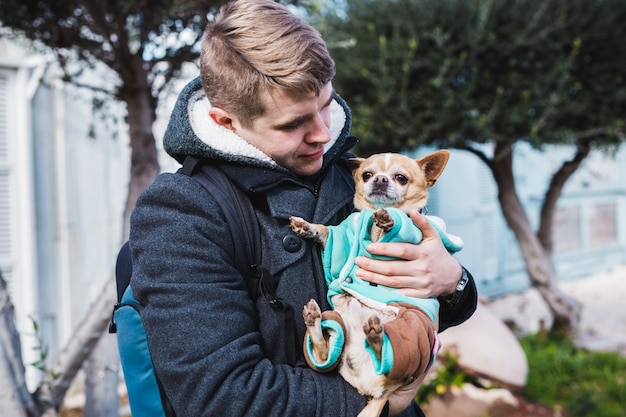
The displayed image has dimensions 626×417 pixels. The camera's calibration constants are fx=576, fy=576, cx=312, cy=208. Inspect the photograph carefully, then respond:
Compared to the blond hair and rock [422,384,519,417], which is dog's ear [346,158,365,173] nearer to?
the blond hair

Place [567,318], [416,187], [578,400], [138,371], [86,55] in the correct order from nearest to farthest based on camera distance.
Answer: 1. [138,371]
2. [416,187]
3. [86,55]
4. [578,400]
5. [567,318]

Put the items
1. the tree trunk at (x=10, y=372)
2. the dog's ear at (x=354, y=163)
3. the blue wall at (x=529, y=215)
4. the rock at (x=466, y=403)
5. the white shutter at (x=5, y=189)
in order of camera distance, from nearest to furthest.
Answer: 1. the dog's ear at (x=354, y=163)
2. the tree trunk at (x=10, y=372)
3. the rock at (x=466, y=403)
4. the white shutter at (x=5, y=189)
5. the blue wall at (x=529, y=215)

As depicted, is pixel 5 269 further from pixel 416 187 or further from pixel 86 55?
pixel 416 187

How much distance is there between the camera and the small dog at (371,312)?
47.9 inches

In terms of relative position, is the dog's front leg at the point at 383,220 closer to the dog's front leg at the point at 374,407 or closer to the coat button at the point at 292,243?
the coat button at the point at 292,243

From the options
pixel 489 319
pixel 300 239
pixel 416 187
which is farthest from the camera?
pixel 489 319

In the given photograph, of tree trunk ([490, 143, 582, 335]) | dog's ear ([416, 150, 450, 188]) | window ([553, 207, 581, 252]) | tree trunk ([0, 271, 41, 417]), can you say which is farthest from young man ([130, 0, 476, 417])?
window ([553, 207, 581, 252])

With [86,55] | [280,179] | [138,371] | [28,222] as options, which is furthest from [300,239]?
[28,222]

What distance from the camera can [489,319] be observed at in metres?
4.75

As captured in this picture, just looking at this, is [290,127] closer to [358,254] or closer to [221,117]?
[221,117]

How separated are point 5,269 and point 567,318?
204 inches

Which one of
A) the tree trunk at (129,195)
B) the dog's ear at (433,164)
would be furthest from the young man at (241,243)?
the tree trunk at (129,195)

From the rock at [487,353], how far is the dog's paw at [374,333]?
133 inches

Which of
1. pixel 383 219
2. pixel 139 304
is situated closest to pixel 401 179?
pixel 383 219
